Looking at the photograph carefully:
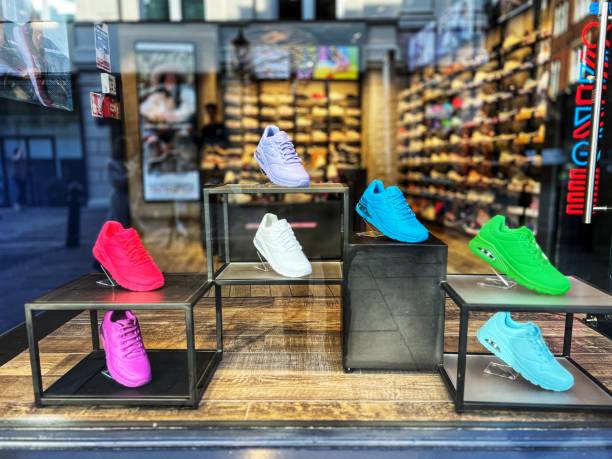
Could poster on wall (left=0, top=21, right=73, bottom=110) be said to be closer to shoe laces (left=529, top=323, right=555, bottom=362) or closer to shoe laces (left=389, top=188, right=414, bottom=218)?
shoe laces (left=389, top=188, right=414, bottom=218)

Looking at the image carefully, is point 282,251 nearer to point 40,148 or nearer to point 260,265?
point 260,265

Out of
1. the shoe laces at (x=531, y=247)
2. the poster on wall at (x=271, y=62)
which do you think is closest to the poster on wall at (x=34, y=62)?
the shoe laces at (x=531, y=247)

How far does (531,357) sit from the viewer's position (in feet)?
5.65

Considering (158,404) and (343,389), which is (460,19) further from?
(158,404)

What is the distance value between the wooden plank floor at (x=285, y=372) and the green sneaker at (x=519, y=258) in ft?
1.51

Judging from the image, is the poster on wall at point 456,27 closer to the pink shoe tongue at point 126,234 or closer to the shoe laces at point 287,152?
the shoe laces at point 287,152

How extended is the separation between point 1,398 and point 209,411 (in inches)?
32.8

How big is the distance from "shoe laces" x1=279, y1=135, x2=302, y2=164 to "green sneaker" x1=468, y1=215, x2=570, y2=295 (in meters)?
0.84

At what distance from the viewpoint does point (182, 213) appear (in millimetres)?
6352

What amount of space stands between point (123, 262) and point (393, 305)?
1.08 metres

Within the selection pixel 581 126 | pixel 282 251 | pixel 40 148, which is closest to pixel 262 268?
pixel 282 251

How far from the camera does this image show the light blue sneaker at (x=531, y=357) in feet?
5.65

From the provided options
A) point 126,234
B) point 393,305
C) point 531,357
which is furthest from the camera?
point 393,305

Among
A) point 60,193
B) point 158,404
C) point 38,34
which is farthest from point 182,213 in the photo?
point 158,404
